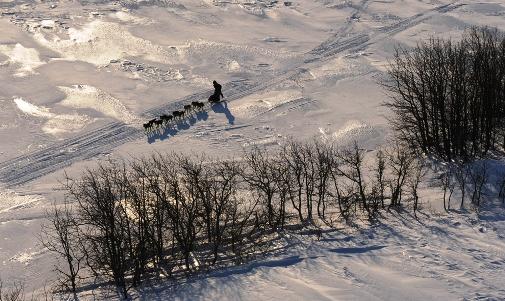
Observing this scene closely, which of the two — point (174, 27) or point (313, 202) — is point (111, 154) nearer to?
point (313, 202)

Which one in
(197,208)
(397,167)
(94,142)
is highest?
(94,142)

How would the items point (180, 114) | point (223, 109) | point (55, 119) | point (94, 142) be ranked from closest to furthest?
1. point (94, 142)
2. point (180, 114)
3. point (55, 119)
4. point (223, 109)

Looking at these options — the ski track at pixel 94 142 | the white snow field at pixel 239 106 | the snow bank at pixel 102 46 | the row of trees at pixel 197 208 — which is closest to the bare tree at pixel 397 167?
the row of trees at pixel 197 208

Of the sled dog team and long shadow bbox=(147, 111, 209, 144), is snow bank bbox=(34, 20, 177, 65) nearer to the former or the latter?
the sled dog team

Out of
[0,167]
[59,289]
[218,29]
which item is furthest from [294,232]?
[218,29]

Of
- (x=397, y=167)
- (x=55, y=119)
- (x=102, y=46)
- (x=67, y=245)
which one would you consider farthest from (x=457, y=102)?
(x=102, y=46)

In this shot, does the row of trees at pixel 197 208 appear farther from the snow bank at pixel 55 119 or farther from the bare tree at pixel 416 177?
the snow bank at pixel 55 119

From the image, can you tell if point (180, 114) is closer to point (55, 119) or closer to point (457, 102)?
point (55, 119)
